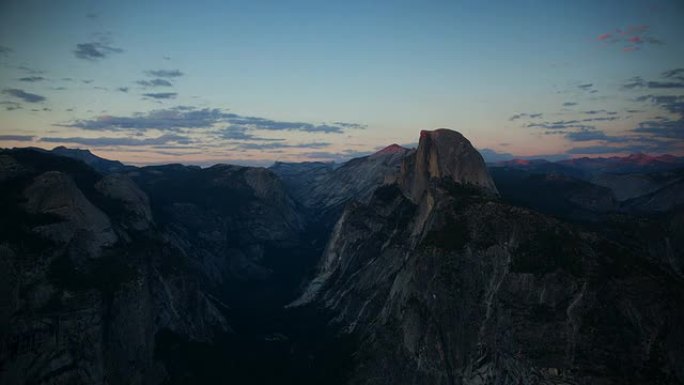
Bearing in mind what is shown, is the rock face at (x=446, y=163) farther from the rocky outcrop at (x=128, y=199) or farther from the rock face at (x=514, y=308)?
the rocky outcrop at (x=128, y=199)

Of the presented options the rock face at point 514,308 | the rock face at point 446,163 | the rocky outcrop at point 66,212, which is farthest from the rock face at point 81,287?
the rock face at point 446,163

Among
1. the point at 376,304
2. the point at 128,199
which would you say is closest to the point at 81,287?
the point at 128,199

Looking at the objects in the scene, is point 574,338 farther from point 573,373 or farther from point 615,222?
point 615,222

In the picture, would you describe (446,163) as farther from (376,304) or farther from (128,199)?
A: (128,199)

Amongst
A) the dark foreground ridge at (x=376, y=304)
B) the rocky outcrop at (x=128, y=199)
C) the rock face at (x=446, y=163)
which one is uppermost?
the rock face at (x=446, y=163)

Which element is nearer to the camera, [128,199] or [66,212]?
[66,212]

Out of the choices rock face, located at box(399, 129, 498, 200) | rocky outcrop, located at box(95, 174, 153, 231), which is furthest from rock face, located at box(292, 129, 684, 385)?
rocky outcrop, located at box(95, 174, 153, 231)
